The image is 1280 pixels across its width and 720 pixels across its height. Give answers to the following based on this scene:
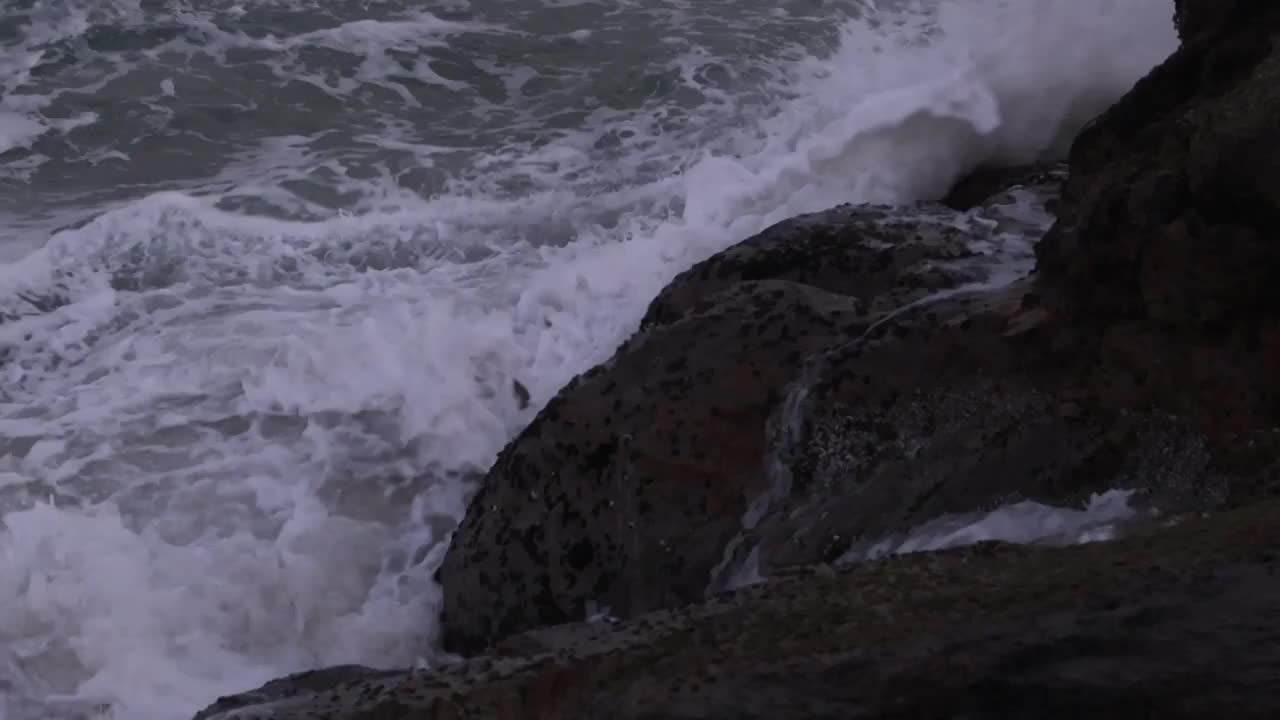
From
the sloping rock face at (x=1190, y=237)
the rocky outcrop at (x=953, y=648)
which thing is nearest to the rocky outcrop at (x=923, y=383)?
the sloping rock face at (x=1190, y=237)

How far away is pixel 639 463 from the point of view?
428 centimetres

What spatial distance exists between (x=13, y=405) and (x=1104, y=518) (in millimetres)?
4843

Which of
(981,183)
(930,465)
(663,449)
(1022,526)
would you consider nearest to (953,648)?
(1022,526)

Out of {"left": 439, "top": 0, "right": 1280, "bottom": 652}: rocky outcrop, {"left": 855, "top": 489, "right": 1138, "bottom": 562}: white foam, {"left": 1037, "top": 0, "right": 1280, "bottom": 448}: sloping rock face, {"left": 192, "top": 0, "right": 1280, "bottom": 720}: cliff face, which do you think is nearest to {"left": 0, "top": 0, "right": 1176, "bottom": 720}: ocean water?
{"left": 439, "top": 0, "right": 1280, "bottom": 652}: rocky outcrop

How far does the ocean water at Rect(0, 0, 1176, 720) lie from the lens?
5.10 meters

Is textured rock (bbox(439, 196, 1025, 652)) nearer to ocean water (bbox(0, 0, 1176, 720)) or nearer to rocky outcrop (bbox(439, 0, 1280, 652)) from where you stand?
rocky outcrop (bbox(439, 0, 1280, 652))

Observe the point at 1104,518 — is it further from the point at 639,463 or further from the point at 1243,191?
the point at 639,463

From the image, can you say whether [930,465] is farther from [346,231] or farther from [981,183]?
[346,231]

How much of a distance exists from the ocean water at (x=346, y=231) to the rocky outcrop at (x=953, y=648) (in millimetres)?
2509

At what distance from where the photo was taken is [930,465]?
353 cm

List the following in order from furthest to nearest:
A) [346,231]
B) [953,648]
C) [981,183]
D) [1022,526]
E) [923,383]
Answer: [346,231] < [981,183] < [923,383] < [1022,526] < [953,648]

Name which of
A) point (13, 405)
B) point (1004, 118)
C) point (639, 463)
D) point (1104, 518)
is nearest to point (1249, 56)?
point (1104, 518)

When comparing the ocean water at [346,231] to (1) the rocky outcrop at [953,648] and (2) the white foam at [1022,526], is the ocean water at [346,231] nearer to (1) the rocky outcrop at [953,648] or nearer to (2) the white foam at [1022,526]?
(2) the white foam at [1022,526]

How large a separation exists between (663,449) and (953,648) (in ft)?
7.55
